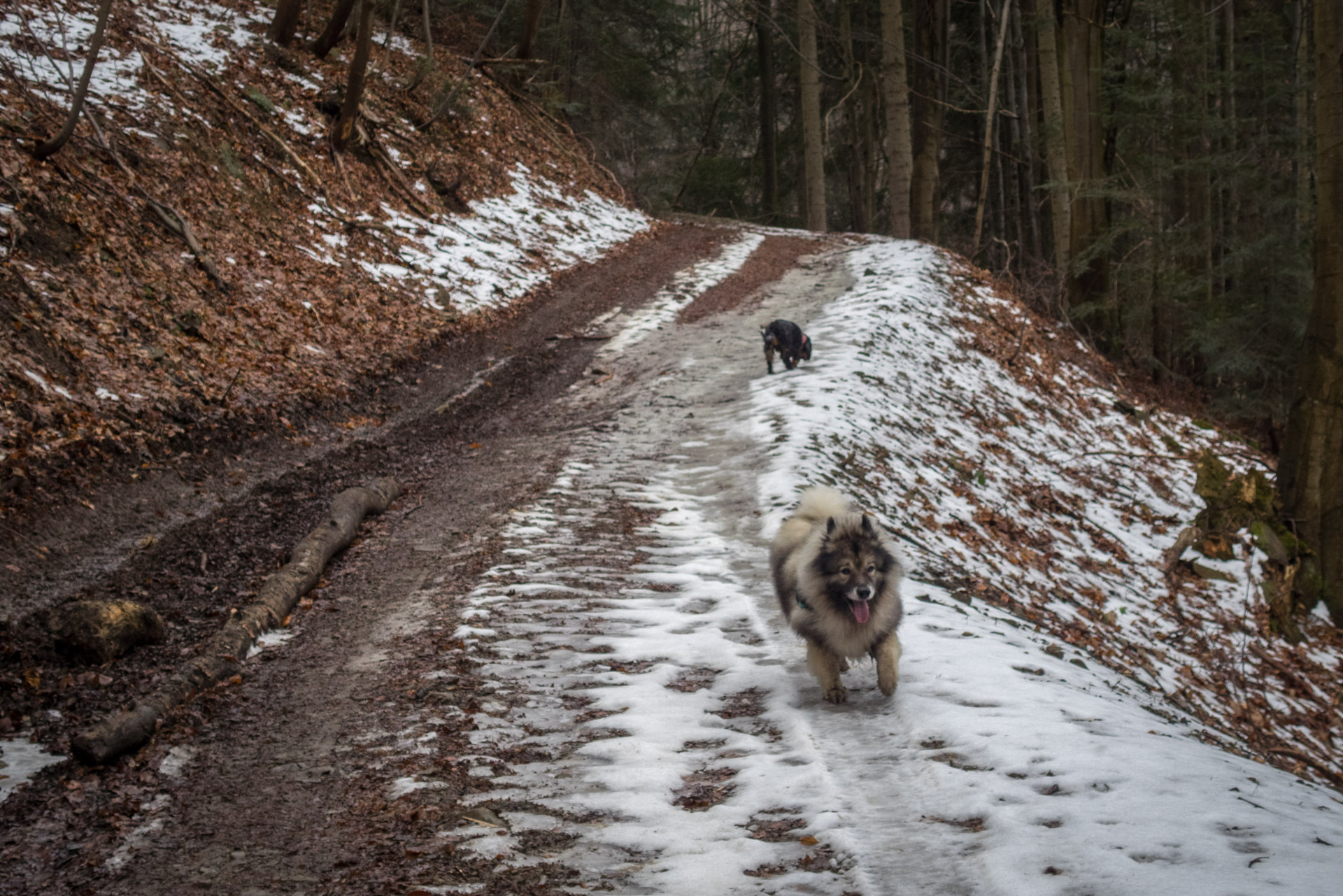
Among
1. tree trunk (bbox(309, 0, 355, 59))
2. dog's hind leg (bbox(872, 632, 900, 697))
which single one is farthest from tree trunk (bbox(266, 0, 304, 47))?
dog's hind leg (bbox(872, 632, 900, 697))

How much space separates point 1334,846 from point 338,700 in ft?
16.6

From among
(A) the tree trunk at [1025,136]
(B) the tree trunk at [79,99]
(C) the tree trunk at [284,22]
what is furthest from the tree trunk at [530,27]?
(B) the tree trunk at [79,99]

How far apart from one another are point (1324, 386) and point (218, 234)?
51.6ft

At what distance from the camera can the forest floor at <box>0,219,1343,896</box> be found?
369cm

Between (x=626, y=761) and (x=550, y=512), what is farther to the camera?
(x=550, y=512)

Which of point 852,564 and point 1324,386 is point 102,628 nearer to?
point 852,564

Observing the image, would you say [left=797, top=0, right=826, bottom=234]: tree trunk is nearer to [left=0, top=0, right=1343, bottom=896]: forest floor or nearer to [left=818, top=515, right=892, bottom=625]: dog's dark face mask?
[left=0, top=0, right=1343, bottom=896]: forest floor

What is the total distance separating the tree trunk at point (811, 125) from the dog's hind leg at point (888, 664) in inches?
1037

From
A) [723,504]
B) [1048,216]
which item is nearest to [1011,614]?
[723,504]

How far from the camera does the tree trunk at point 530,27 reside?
89.1ft

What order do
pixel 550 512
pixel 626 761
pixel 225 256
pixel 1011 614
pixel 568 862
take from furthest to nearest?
1. pixel 225 256
2. pixel 550 512
3. pixel 1011 614
4. pixel 626 761
5. pixel 568 862

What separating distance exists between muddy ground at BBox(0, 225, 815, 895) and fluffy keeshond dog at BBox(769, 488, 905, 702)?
6.62 feet

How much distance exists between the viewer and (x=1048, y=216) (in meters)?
31.8

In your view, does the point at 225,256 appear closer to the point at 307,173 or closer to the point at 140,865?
the point at 307,173
